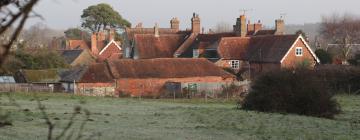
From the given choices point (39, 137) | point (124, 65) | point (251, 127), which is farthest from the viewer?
point (124, 65)

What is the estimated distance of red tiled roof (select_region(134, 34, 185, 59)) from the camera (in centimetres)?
7381

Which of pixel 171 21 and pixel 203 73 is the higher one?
pixel 171 21

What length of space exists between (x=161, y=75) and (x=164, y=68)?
1.76 m

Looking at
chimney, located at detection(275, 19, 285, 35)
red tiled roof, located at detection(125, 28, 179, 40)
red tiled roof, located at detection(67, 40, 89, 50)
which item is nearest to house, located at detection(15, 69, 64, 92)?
red tiled roof, located at detection(125, 28, 179, 40)

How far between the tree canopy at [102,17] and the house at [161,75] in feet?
165

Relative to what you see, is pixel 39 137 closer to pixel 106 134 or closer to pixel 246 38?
pixel 106 134

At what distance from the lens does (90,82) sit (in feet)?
177

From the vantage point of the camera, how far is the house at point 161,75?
181 feet

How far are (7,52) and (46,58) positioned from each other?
6408cm

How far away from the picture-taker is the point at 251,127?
23516 mm

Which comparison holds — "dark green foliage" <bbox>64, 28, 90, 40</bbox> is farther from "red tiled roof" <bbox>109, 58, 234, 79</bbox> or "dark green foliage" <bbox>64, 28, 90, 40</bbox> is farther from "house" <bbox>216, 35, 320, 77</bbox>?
"red tiled roof" <bbox>109, 58, 234, 79</bbox>

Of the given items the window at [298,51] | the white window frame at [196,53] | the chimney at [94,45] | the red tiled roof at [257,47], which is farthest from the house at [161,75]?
the chimney at [94,45]

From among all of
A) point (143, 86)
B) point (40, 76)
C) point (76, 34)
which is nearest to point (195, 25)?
point (143, 86)

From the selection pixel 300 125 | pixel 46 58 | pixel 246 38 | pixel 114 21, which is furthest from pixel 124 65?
pixel 114 21
